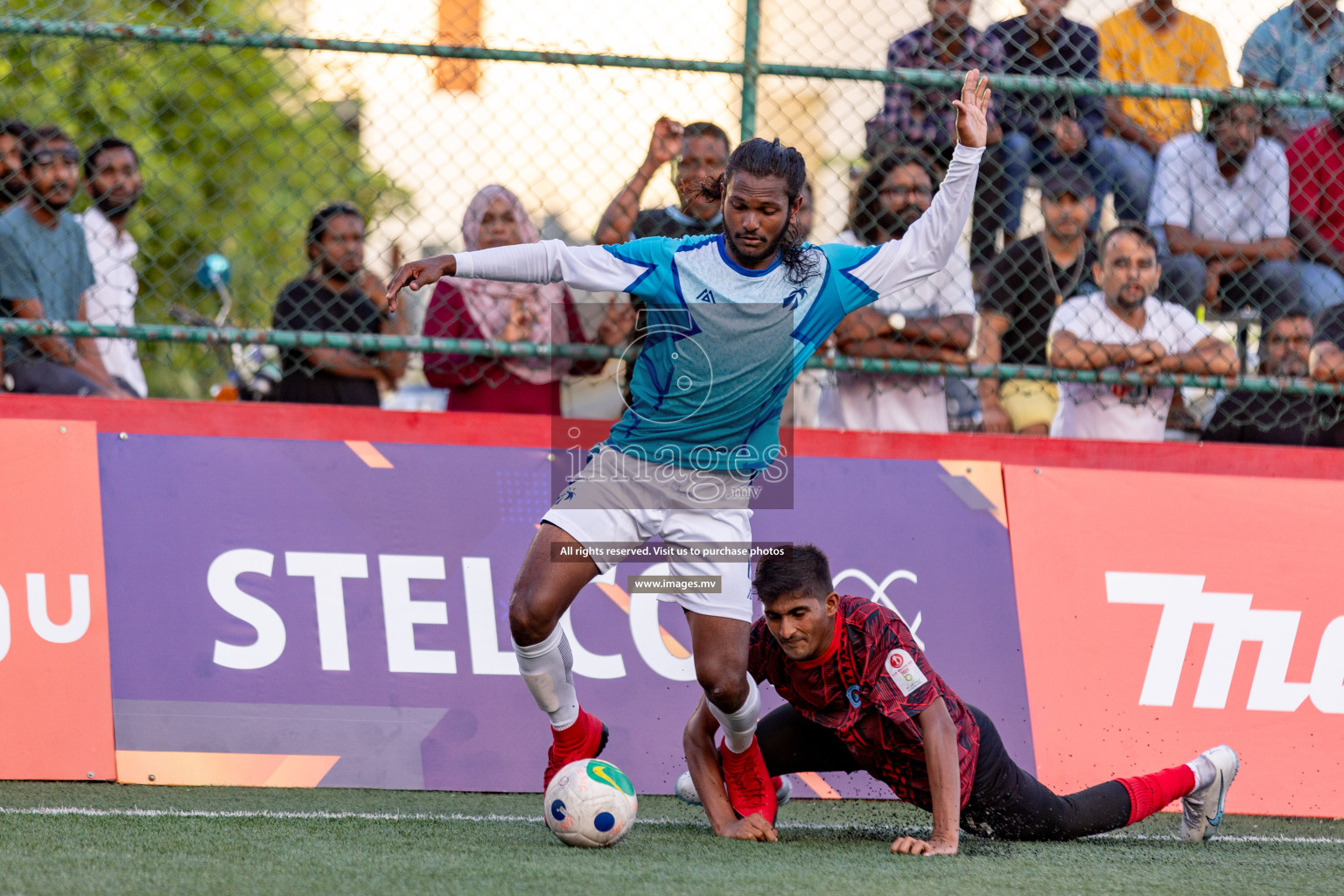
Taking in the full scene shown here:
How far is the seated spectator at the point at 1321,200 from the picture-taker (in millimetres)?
6391

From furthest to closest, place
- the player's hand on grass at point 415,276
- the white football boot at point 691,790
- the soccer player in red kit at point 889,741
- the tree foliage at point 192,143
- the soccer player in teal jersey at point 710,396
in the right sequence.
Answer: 1. the tree foliage at point 192,143
2. the white football boot at point 691,790
3. the soccer player in teal jersey at point 710,396
4. the soccer player in red kit at point 889,741
5. the player's hand on grass at point 415,276

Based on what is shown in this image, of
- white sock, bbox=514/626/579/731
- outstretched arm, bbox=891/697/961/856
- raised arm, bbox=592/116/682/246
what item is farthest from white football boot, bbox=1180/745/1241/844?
raised arm, bbox=592/116/682/246

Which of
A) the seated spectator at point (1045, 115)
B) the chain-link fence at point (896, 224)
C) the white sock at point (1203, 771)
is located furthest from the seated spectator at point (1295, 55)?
the white sock at point (1203, 771)

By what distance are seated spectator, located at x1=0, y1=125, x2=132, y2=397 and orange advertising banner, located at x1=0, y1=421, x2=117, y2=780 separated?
0.55 metres

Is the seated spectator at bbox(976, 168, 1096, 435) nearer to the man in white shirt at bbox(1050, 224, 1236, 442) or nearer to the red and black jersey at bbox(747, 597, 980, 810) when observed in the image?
the man in white shirt at bbox(1050, 224, 1236, 442)

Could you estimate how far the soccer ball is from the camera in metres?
4.03

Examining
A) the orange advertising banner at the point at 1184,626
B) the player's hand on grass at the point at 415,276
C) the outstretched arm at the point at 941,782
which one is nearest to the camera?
the player's hand on grass at the point at 415,276

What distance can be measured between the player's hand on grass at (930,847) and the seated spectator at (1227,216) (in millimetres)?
3401

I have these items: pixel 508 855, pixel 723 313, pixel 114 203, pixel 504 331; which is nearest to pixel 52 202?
pixel 114 203

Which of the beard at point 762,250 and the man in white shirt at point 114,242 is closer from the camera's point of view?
the beard at point 762,250

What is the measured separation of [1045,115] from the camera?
255 inches

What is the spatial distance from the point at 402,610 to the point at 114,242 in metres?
2.71

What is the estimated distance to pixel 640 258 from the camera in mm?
4430

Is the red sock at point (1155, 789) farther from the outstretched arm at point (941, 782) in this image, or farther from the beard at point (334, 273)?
the beard at point (334, 273)
